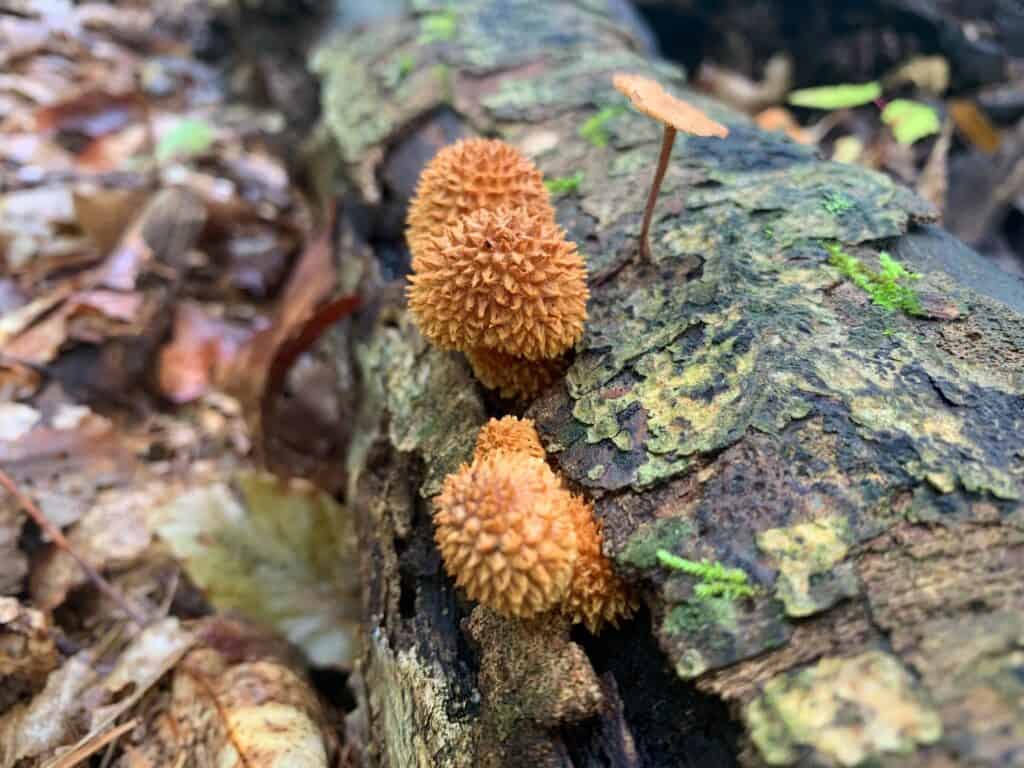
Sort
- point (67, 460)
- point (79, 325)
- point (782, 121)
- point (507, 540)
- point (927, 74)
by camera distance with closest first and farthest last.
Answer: point (507, 540) → point (67, 460) → point (79, 325) → point (927, 74) → point (782, 121)

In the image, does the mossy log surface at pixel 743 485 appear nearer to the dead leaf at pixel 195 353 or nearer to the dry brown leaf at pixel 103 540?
the dry brown leaf at pixel 103 540

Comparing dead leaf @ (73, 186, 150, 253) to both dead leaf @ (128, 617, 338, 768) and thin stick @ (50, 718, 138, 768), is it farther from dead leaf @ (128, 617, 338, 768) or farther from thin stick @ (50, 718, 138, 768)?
thin stick @ (50, 718, 138, 768)

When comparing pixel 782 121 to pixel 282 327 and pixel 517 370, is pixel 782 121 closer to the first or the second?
pixel 282 327

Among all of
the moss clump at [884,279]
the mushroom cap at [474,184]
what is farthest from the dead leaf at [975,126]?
the mushroom cap at [474,184]

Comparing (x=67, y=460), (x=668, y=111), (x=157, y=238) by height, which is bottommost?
(x=67, y=460)

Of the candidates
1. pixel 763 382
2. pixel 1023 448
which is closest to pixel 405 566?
pixel 763 382

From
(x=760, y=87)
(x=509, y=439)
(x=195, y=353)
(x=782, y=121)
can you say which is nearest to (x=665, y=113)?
(x=509, y=439)

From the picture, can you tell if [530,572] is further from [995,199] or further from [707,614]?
[995,199]
